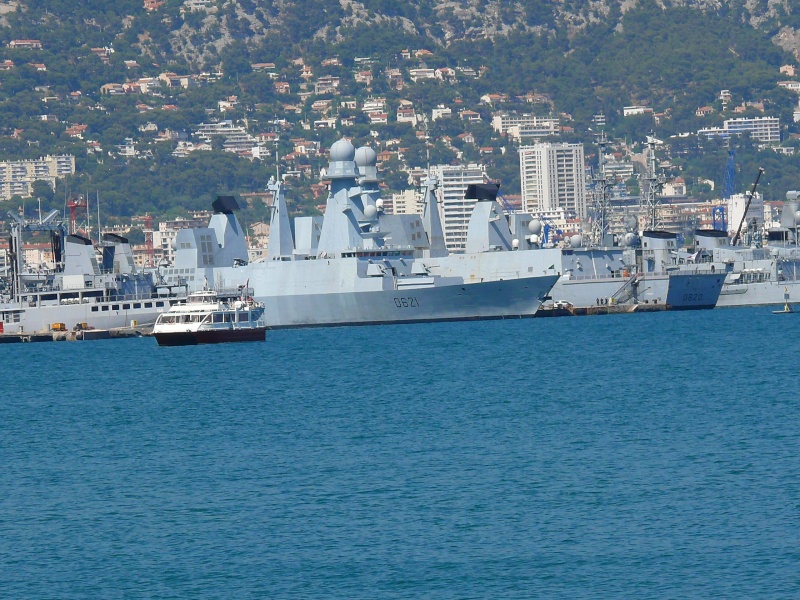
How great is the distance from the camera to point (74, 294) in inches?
3250

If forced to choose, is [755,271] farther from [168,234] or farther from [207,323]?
[168,234]

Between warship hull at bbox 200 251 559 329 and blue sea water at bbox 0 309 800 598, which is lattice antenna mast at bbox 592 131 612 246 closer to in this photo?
warship hull at bbox 200 251 559 329

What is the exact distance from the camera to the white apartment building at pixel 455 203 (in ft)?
571

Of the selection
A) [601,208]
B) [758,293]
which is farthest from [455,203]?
[758,293]

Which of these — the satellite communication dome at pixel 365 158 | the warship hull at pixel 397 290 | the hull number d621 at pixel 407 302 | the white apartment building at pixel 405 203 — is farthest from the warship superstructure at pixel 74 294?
the white apartment building at pixel 405 203

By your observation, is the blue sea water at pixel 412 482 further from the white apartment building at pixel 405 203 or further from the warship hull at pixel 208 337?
the white apartment building at pixel 405 203

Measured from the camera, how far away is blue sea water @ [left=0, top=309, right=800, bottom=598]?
81.1 feet

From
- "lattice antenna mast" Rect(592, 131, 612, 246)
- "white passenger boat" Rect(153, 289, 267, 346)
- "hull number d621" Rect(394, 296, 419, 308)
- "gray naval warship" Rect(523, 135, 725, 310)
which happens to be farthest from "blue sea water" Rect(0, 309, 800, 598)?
"lattice antenna mast" Rect(592, 131, 612, 246)

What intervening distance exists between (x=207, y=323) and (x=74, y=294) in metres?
14.5

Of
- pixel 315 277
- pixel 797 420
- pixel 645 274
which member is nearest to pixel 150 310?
pixel 315 277

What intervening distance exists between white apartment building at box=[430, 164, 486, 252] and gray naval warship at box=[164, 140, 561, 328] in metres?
82.6

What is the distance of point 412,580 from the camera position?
24.4m

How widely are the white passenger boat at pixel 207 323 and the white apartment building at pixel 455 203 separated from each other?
9851cm

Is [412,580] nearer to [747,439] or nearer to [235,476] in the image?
[235,476]
